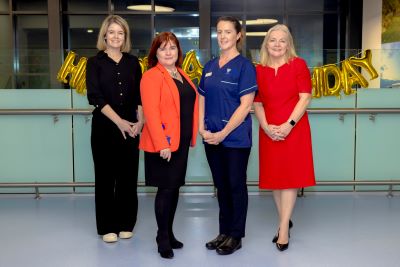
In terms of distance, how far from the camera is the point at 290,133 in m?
3.11

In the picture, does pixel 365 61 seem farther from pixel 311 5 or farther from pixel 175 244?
pixel 311 5

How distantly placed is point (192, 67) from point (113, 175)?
177cm

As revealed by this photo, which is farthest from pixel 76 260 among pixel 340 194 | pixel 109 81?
pixel 340 194

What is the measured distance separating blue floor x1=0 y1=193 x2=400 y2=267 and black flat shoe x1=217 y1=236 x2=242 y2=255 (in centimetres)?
4

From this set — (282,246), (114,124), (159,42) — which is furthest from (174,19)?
(282,246)

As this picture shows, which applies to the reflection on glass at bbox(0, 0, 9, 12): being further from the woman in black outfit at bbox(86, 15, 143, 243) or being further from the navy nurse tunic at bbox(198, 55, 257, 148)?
the navy nurse tunic at bbox(198, 55, 257, 148)

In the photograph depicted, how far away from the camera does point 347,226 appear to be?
3754 mm

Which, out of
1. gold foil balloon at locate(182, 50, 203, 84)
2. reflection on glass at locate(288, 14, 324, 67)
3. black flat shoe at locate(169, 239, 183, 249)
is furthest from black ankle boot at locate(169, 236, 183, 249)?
reflection on glass at locate(288, 14, 324, 67)

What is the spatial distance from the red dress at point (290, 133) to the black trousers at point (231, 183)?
20 centimetres

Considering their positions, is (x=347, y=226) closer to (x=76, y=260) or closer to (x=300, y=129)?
(x=300, y=129)

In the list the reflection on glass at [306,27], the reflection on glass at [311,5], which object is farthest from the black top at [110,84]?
the reflection on glass at [311,5]

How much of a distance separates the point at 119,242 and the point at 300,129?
1.52 metres

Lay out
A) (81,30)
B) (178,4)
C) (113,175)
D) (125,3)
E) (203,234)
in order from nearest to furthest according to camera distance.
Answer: (113,175), (203,234), (178,4), (125,3), (81,30)

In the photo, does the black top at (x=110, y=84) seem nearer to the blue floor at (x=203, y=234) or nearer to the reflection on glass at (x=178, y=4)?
the blue floor at (x=203, y=234)
